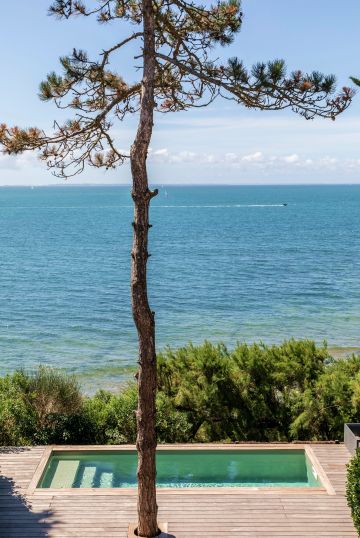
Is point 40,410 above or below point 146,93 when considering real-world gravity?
below

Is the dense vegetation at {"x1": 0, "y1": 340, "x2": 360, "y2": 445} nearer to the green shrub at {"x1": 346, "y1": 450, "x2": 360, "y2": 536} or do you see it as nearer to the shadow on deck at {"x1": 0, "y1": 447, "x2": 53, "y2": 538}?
the shadow on deck at {"x1": 0, "y1": 447, "x2": 53, "y2": 538}

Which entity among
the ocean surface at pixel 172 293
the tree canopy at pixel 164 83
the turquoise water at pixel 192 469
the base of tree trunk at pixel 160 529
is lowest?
the ocean surface at pixel 172 293

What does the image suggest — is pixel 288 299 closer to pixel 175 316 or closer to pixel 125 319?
pixel 175 316

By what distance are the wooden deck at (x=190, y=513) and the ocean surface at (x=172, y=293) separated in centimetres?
1341

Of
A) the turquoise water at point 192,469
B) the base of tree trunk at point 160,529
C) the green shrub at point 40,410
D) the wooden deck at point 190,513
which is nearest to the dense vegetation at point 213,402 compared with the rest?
the green shrub at point 40,410

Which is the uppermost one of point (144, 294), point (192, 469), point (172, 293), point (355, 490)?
point (144, 294)

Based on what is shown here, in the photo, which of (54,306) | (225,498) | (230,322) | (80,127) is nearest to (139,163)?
(80,127)

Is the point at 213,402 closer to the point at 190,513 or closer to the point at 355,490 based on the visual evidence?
the point at 190,513

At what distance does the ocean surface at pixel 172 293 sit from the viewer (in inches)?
1105

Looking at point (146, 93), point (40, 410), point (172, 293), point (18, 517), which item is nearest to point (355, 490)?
point (18, 517)

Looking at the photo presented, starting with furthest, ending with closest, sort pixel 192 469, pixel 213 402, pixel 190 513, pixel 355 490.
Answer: pixel 213 402, pixel 192 469, pixel 190 513, pixel 355 490

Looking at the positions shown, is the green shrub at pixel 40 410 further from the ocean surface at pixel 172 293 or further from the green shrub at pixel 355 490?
the ocean surface at pixel 172 293

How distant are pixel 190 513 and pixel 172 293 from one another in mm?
31917

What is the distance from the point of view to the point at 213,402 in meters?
12.5
